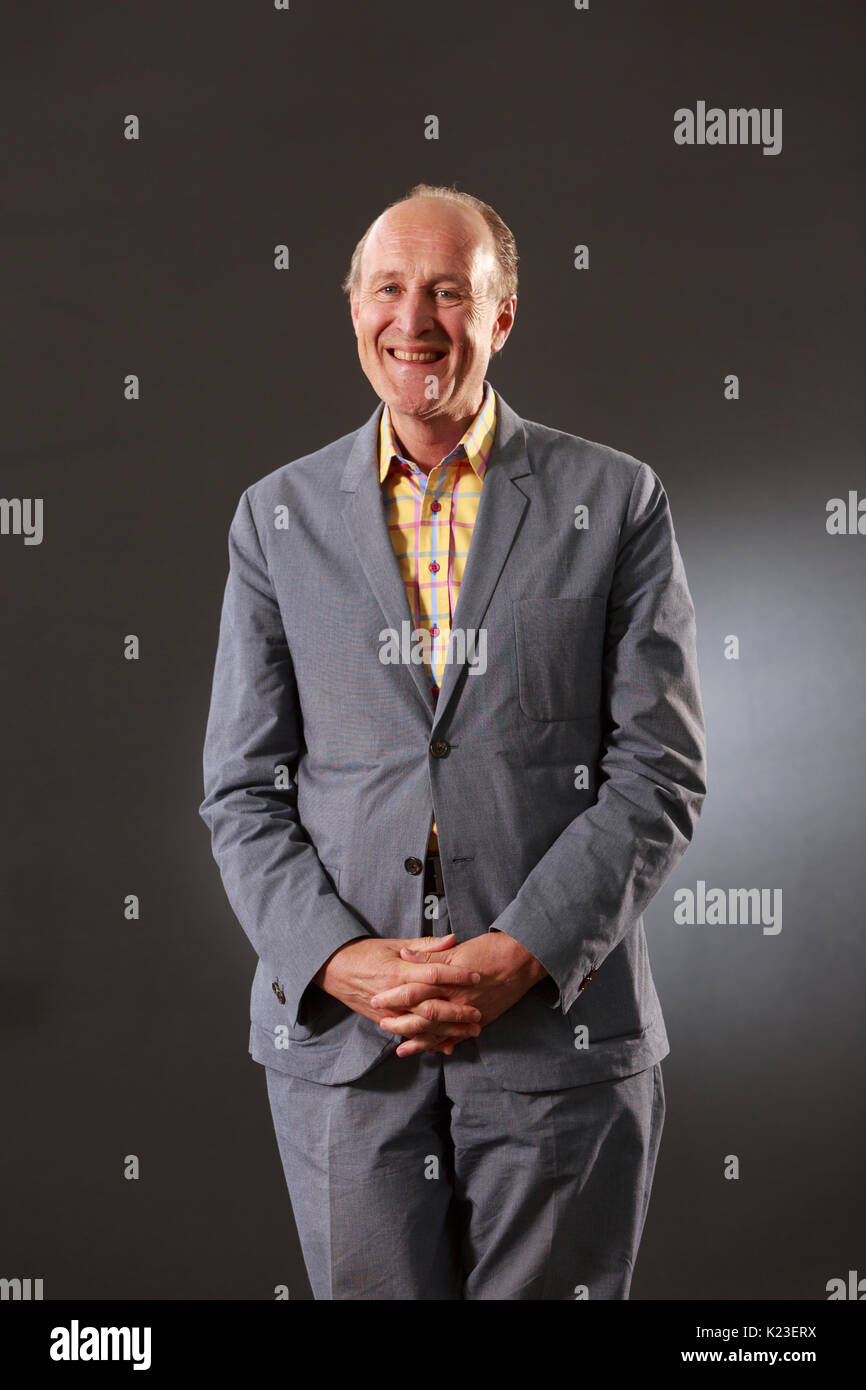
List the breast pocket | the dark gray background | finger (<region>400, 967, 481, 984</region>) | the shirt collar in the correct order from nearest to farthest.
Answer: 1. finger (<region>400, 967, 481, 984</region>)
2. the breast pocket
3. the shirt collar
4. the dark gray background

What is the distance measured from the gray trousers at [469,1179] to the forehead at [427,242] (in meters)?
0.86

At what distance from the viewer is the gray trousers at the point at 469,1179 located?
63.2 inches

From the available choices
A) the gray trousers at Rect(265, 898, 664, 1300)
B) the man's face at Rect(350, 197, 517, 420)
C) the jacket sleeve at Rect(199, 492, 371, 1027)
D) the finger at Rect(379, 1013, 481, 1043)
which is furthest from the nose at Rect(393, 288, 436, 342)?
the finger at Rect(379, 1013, 481, 1043)

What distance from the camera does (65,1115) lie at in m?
2.51

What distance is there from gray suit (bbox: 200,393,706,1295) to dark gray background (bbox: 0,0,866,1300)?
2.72 ft

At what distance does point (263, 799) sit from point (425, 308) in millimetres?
695

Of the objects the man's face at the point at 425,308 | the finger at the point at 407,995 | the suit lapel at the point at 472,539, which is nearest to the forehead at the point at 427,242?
the man's face at the point at 425,308

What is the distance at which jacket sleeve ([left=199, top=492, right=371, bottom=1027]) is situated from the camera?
1612 mm

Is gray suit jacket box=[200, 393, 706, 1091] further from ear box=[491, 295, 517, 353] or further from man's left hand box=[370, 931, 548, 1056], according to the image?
ear box=[491, 295, 517, 353]

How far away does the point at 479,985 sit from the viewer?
5.03ft

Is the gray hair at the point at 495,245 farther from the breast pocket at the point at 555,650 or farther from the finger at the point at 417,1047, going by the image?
the finger at the point at 417,1047

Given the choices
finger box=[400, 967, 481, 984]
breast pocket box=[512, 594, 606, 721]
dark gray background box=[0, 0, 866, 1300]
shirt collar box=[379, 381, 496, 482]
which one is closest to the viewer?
finger box=[400, 967, 481, 984]

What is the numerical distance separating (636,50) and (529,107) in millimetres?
240
